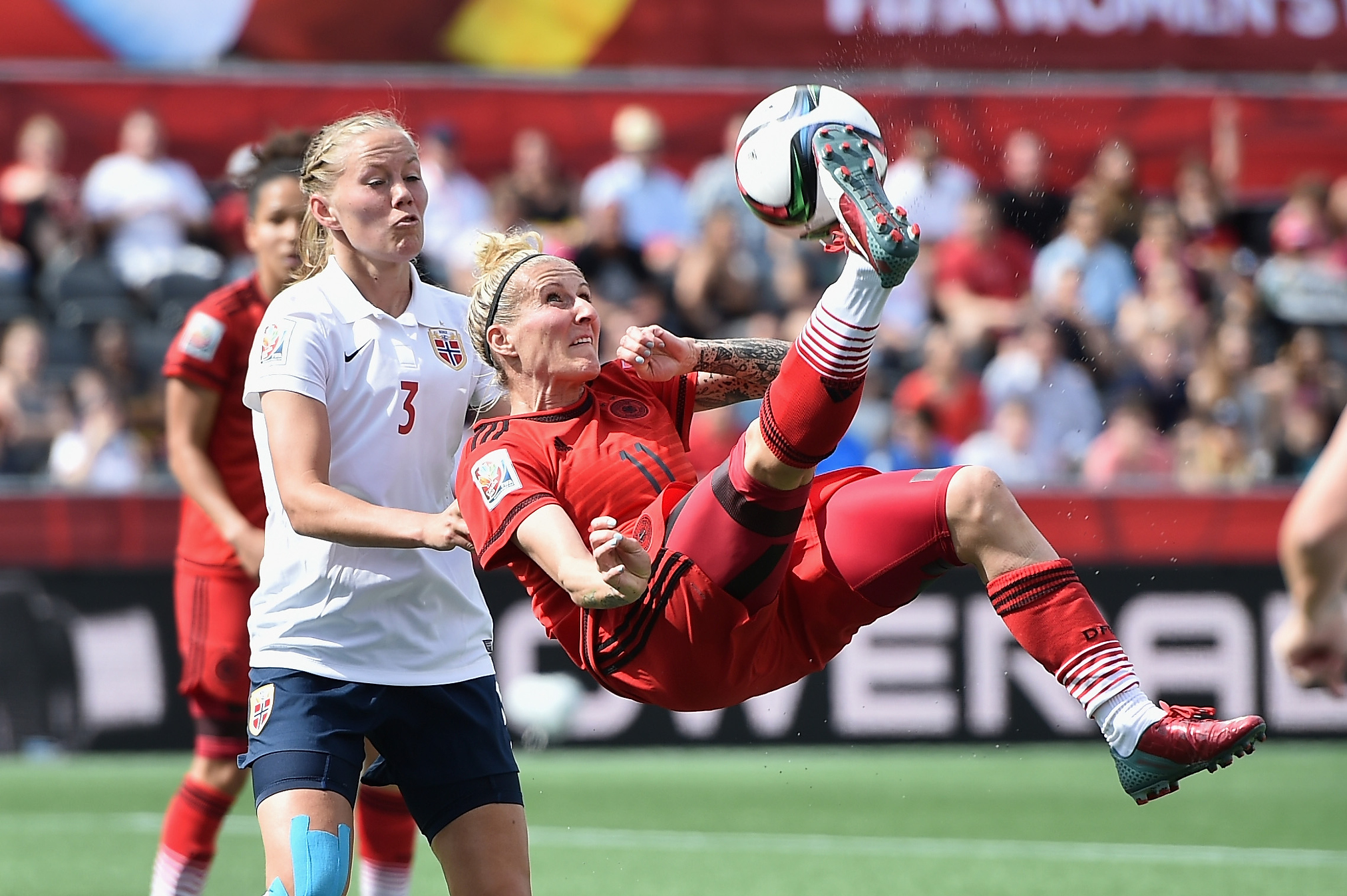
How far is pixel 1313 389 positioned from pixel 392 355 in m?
9.37

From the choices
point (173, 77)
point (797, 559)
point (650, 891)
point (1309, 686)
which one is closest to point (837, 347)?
point (797, 559)

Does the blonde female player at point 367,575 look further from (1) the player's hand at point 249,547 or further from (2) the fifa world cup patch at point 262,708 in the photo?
(1) the player's hand at point 249,547

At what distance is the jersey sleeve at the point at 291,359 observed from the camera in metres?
4.01

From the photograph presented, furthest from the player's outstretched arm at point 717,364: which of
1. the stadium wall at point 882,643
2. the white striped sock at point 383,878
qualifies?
the stadium wall at point 882,643

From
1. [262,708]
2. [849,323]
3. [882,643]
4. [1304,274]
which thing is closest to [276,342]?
[262,708]

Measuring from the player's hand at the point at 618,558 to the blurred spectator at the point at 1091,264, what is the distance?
30.8 ft

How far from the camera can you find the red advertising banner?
545 inches

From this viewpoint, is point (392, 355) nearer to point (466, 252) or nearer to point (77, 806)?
point (77, 806)

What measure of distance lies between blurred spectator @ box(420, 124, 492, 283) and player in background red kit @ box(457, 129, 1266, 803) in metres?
8.01

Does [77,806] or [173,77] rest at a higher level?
[173,77]

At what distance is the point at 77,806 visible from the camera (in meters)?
8.50

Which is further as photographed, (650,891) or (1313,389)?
(1313,389)

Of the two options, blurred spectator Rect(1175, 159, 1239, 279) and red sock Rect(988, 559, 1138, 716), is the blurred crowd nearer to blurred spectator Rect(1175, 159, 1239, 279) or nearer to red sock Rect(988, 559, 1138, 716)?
blurred spectator Rect(1175, 159, 1239, 279)

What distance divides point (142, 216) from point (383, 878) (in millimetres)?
8340
